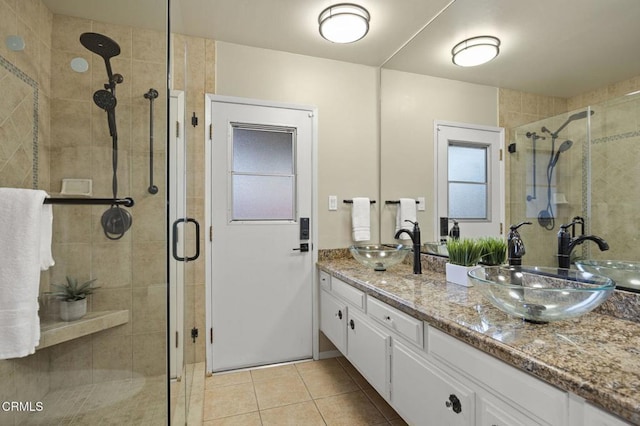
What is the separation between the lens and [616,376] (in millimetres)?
705

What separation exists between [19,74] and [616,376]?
82.3 inches

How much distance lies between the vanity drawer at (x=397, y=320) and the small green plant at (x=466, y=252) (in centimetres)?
50

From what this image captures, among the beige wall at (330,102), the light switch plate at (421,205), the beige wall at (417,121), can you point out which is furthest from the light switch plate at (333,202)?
the light switch plate at (421,205)

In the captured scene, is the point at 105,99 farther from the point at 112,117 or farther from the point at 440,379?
the point at 440,379

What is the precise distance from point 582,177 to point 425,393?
1060 millimetres

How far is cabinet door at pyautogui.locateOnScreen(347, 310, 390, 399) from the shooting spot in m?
1.57

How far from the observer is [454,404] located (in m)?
1.10

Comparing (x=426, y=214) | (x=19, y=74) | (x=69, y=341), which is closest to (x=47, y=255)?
(x=69, y=341)

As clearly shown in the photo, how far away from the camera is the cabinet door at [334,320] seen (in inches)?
83.1

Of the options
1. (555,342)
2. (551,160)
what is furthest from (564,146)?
(555,342)

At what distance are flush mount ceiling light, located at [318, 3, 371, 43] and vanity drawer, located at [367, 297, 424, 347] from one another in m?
1.74

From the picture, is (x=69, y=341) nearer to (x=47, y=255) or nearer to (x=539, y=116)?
(x=47, y=255)

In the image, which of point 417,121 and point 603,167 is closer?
point 603,167

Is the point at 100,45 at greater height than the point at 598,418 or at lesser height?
greater
